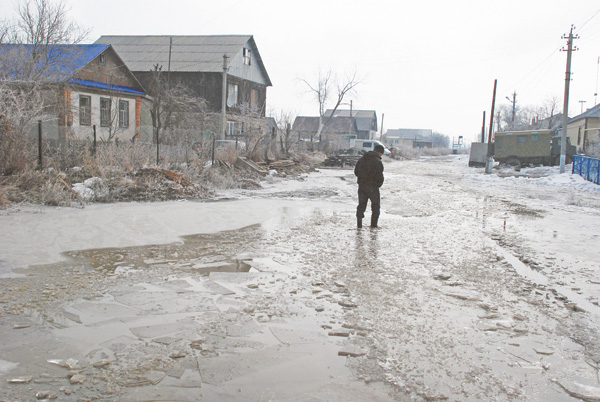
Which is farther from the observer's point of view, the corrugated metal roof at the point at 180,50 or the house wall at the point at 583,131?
the house wall at the point at 583,131

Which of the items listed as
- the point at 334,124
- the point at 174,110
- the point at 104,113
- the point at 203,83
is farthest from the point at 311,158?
the point at 334,124

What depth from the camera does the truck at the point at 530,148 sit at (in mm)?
32375

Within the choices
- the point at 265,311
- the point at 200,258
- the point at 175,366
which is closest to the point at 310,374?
the point at 175,366

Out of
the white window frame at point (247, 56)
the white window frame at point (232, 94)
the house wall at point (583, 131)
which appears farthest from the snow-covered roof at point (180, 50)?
the house wall at point (583, 131)

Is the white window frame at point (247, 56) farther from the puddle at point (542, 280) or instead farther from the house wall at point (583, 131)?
the puddle at point (542, 280)

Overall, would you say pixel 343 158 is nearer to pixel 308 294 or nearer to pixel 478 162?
pixel 478 162

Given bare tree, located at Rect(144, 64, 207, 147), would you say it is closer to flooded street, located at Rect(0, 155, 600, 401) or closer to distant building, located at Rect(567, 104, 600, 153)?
flooded street, located at Rect(0, 155, 600, 401)

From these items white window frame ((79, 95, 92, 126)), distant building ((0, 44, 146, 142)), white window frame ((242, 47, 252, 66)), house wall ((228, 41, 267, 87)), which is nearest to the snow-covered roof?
house wall ((228, 41, 267, 87))

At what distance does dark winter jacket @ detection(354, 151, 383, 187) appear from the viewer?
926 centimetres

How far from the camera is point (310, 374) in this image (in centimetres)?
321

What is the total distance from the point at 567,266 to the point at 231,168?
12.9 m

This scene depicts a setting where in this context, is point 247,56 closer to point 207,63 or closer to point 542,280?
point 207,63

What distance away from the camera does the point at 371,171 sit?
9.26 metres

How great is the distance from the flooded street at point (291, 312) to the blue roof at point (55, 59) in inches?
597
